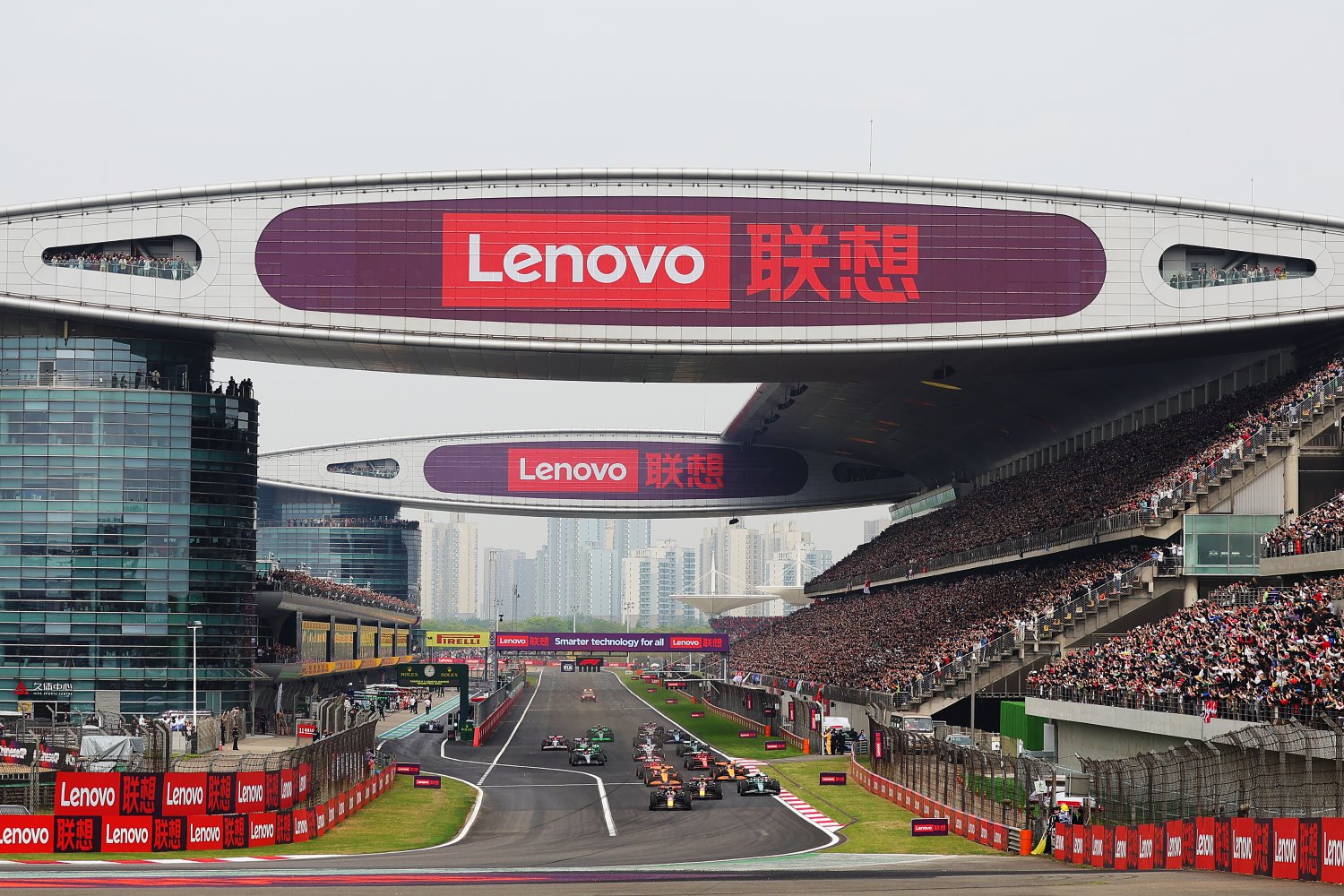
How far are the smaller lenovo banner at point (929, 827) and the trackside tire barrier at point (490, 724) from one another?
3899cm

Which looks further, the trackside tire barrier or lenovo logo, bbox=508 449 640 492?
lenovo logo, bbox=508 449 640 492

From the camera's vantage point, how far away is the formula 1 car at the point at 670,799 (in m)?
43.0

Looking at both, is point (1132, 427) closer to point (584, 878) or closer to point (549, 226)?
point (549, 226)

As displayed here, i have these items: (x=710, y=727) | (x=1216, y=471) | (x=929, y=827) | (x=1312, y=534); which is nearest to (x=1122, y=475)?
(x=1216, y=471)

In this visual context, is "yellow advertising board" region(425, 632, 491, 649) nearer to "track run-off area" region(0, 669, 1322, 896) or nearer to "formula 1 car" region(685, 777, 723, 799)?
"track run-off area" region(0, 669, 1322, 896)

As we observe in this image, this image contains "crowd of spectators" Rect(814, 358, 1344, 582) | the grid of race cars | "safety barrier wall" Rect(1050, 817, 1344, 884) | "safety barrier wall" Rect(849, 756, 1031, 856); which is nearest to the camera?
"safety barrier wall" Rect(1050, 817, 1344, 884)

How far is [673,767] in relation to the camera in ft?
181

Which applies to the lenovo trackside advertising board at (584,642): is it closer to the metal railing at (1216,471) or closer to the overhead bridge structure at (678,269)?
the metal railing at (1216,471)

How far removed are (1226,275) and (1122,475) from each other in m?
10.2

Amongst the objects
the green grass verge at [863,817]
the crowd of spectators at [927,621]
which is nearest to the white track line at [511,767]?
the green grass verge at [863,817]

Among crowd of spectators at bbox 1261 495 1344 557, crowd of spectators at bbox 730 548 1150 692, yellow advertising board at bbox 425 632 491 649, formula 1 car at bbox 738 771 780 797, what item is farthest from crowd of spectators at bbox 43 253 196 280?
yellow advertising board at bbox 425 632 491 649

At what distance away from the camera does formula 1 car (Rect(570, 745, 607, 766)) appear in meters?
60.0

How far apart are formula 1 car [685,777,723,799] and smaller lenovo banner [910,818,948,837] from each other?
10.5 m

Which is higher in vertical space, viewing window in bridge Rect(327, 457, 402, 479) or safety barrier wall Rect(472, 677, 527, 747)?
viewing window in bridge Rect(327, 457, 402, 479)
